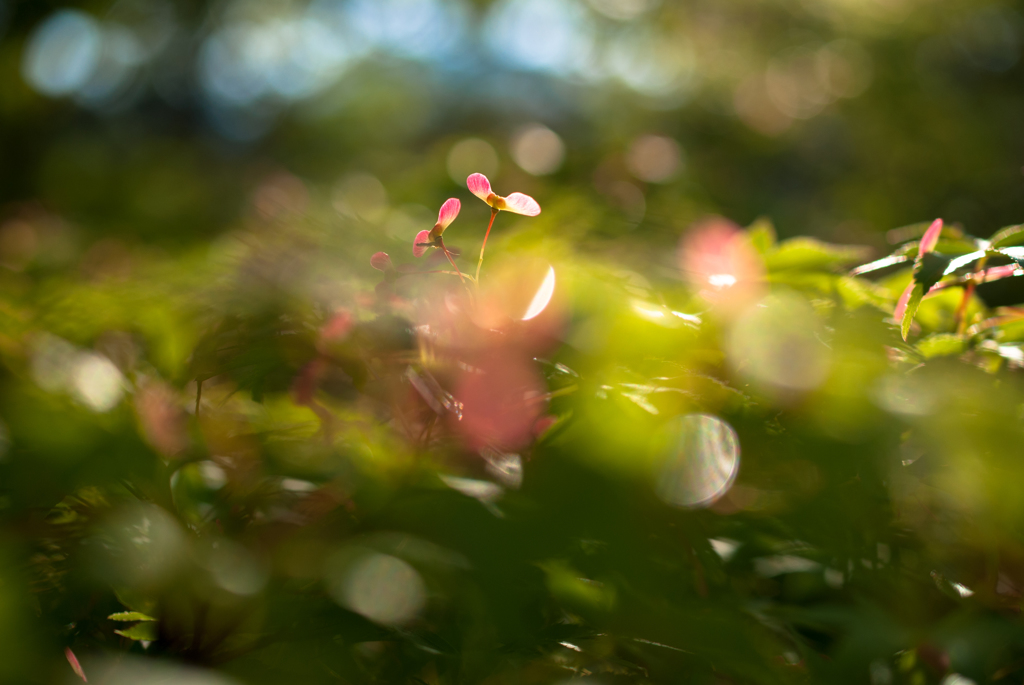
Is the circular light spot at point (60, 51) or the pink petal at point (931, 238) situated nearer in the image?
the pink petal at point (931, 238)

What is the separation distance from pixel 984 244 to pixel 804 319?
17cm

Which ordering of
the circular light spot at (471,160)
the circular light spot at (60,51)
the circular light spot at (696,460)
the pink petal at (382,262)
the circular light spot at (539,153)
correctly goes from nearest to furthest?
the circular light spot at (696,460) → the pink petal at (382,262) → the circular light spot at (471,160) → the circular light spot at (539,153) → the circular light spot at (60,51)

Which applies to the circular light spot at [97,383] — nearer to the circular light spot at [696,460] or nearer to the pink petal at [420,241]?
the pink petal at [420,241]

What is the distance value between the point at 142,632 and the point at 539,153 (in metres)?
1.18

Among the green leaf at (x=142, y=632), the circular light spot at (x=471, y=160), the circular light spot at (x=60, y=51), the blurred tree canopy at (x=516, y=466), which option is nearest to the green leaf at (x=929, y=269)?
the blurred tree canopy at (x=516, y=466)

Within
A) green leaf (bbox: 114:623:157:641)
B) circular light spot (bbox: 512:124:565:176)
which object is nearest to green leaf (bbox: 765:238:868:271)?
green leaf (bbox: 114:623:157:641)

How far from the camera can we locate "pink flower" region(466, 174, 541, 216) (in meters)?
0.42

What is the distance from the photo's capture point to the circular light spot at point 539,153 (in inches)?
50.9

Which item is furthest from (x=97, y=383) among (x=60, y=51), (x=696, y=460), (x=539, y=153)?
(x=60, y=51)

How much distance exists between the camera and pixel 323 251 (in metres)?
0.67

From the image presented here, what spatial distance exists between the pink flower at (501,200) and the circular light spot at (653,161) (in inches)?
39.3

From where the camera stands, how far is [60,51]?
5074 mm

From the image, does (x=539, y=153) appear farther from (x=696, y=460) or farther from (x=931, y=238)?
(x=696, y=460)

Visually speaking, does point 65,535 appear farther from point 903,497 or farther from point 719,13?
point 719,13
